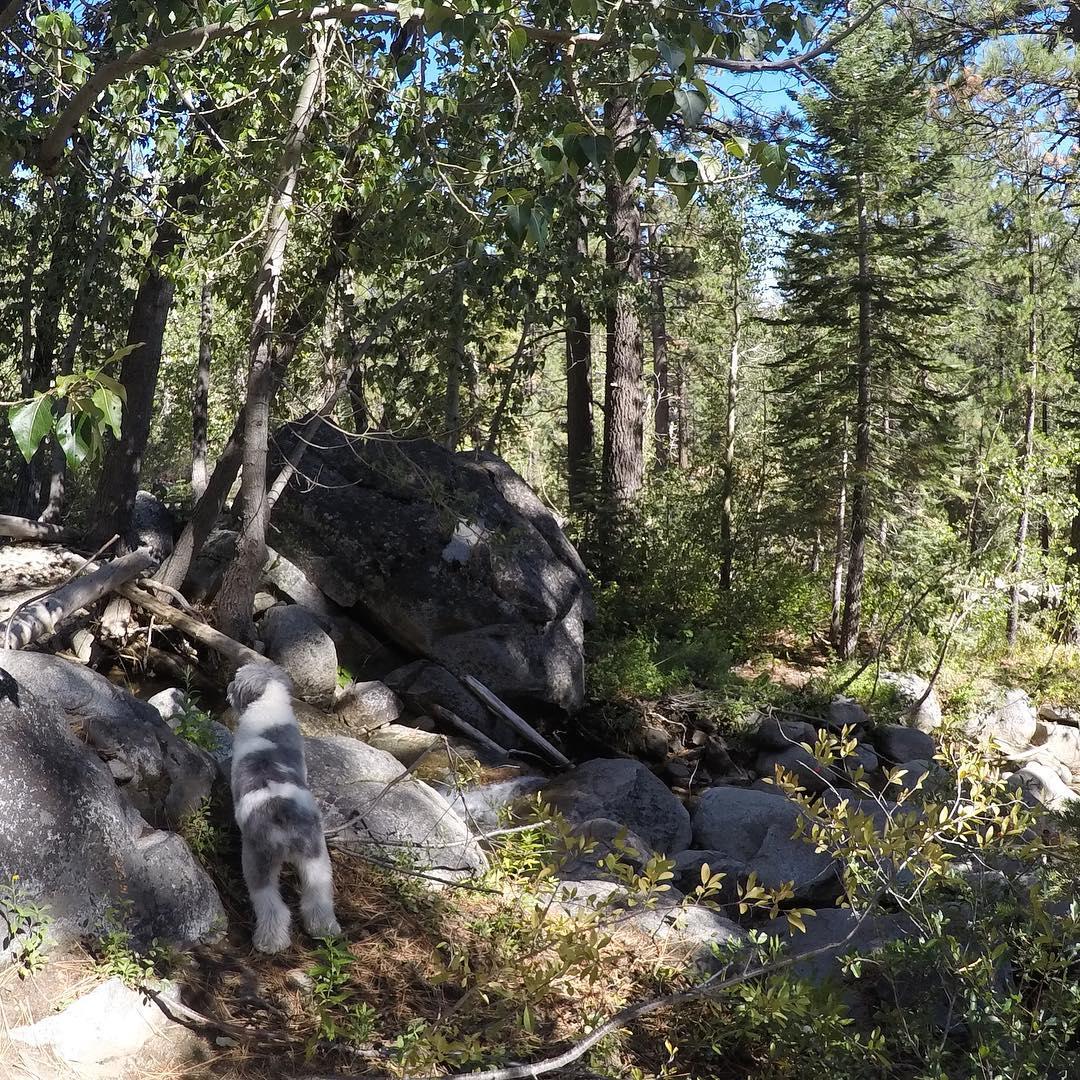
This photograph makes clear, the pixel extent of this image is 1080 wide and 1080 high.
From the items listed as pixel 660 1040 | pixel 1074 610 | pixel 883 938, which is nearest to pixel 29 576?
pixel 660 1040

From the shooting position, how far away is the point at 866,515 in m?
13.9

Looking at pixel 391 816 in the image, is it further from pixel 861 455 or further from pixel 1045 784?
pixel 861 455

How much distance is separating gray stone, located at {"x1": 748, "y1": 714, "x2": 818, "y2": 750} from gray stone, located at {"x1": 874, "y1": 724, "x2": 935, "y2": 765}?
101cm

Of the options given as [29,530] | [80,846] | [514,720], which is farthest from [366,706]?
[80,846]

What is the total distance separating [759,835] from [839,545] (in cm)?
802

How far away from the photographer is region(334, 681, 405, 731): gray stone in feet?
29.3

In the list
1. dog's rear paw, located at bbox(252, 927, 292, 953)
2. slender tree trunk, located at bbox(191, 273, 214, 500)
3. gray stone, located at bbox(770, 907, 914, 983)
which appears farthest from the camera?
slender tree trunk, located at bbox(191, 273, 214, 500)

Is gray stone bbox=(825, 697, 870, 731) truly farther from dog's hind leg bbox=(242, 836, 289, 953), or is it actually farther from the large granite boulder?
dog's hind leg bbox=(242, 836, 289, 953)

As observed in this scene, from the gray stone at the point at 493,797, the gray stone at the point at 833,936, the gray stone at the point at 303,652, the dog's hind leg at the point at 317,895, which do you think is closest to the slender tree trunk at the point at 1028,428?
the gray stone at the point at 493,797

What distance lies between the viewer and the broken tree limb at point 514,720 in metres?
9.61

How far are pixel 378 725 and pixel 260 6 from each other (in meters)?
6.13

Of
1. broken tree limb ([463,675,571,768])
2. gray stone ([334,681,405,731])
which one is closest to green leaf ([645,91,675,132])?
gray stone ([334,681,405,731])

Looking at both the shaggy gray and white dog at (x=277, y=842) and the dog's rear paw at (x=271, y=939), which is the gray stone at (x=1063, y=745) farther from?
the dog's rear paw at (x=271, y=939)

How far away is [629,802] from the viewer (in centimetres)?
771
